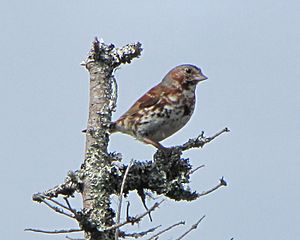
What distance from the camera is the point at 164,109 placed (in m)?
8.06

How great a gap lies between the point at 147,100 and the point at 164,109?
34 centimetres

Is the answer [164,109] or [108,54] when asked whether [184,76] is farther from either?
[108,54]

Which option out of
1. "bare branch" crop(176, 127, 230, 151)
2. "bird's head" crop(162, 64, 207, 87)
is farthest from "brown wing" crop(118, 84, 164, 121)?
"bare branch" crop(176, 127, 230, 151)

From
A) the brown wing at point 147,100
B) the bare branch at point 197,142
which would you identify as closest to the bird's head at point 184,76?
the brown wing at point 147,100

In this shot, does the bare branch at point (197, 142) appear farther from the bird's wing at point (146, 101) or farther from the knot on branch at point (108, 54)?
the bird's wing at point (146, 101)

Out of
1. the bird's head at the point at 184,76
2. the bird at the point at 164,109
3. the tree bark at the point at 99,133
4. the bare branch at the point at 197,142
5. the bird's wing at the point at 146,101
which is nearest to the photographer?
the tree bark at the point at 99,133

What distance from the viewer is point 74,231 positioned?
501 centimetres

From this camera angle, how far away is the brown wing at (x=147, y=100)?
8248 mm

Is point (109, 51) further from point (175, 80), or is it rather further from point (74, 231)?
point (175, 80)

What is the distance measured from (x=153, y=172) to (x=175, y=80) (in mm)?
2762

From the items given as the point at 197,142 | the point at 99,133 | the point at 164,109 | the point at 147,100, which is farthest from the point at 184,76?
the point at 99,133

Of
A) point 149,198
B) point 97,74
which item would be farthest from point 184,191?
point 97,74

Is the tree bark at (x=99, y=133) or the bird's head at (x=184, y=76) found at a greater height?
the bird's head at (x=184, y=76)

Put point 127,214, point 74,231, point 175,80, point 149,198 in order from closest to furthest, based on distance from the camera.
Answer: point 127,214
point 74,231
point 149,198
point 175,80
